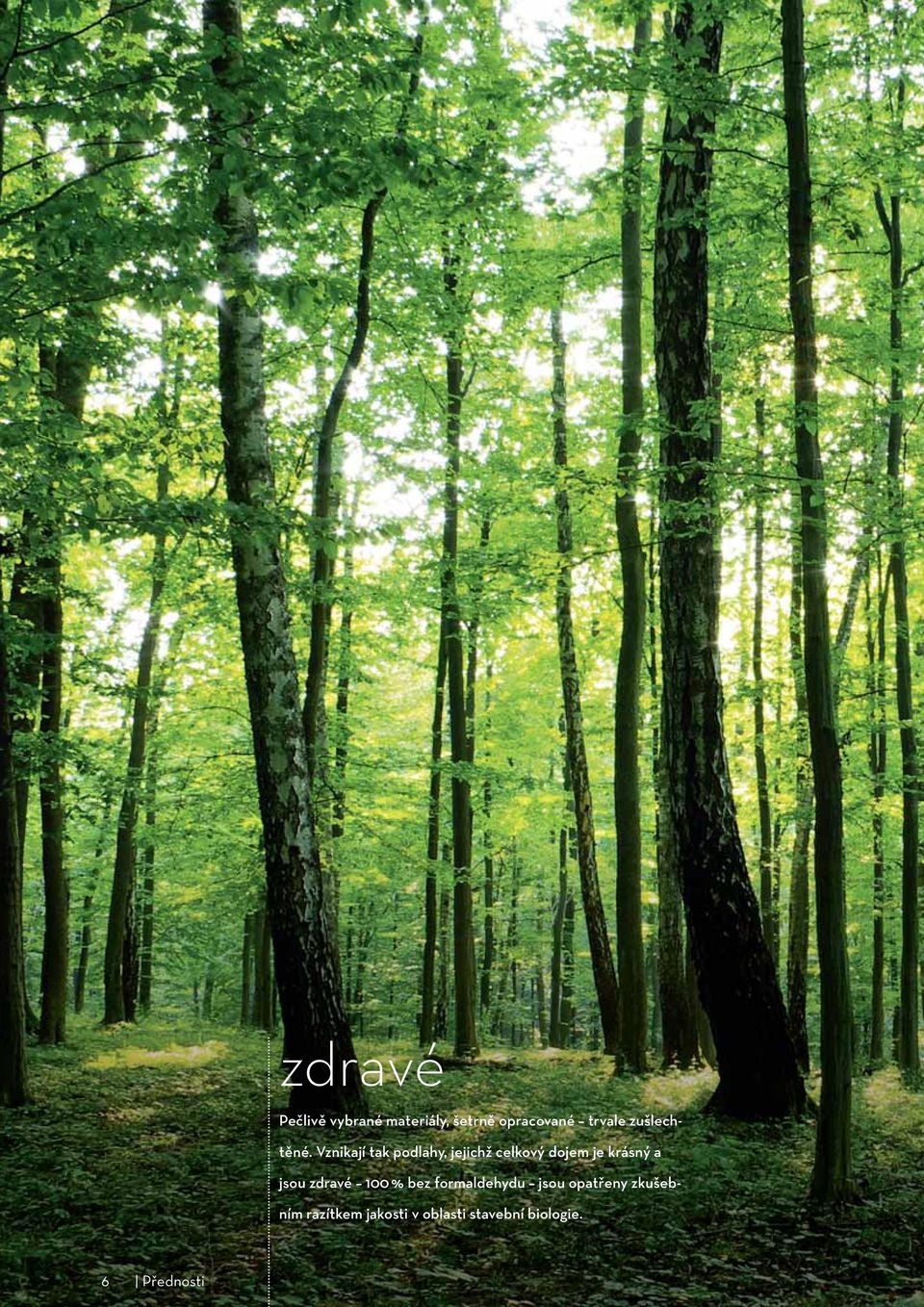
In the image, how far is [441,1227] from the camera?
5695mm

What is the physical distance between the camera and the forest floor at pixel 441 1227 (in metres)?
4.64

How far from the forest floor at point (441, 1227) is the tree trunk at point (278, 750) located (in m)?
0.90

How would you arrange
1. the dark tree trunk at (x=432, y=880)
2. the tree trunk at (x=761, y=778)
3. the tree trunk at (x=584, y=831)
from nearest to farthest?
the tree trunk at (x=584, y=831)
the dark tree trunk at (x=432, y=880)
the tree trunk at (x=761, y=778)

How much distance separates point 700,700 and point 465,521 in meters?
13.1

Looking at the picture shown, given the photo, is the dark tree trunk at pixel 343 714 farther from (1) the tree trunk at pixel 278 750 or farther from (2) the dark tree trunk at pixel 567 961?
(2) the dark tree trunk at pixel 567 961

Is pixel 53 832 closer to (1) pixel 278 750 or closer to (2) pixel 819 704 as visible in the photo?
(1) pixel 278 750

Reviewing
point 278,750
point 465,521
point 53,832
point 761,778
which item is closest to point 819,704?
point 278,750

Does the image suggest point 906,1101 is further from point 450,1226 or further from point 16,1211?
point 16,1211

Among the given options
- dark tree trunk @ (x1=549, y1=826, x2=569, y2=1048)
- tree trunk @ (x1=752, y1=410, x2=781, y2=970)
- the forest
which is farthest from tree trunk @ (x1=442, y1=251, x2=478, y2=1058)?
dark tree trunk @ (x1=549, y1=826, x2=569, y2=1048)

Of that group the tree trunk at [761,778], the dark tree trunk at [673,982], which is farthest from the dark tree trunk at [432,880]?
the tree trunk at [761,778]

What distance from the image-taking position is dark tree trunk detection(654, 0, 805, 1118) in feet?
27.1

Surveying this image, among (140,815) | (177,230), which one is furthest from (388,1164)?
(140,815)

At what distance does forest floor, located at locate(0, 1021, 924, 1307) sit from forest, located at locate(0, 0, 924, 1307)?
0.05m

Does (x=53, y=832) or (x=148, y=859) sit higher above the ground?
(x=53, y=832)
